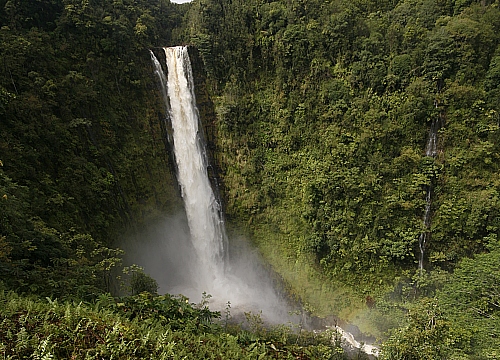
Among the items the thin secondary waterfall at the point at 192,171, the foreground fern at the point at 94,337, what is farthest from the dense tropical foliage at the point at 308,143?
the foreground fern at the point at 94,337

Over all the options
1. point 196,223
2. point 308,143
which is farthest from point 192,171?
point 308,143

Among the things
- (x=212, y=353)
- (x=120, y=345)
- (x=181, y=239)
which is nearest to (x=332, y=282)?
(x=181, y=239)

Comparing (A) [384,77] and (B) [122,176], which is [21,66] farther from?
(A) [384,77]

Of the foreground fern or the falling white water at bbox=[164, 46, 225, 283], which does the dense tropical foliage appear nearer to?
the falling white water at bbox=[164, 46, 225, 283]

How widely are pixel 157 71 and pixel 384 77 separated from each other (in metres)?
11.2

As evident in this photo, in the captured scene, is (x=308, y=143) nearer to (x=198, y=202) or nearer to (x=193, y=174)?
(x=193, y=174)

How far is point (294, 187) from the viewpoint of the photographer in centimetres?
1495

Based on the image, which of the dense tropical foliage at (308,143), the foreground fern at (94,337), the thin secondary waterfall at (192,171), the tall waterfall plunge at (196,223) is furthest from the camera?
the thin secondary waterfall at (192,171)

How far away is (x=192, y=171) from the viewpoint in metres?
15.8

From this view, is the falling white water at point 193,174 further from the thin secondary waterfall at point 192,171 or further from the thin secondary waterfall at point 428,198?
the thin secondary waterfall at point 428,198

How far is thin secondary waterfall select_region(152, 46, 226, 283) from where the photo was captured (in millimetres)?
15711

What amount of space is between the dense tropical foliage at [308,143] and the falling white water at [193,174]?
0.83 m

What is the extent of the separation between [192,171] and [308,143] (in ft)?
20.3

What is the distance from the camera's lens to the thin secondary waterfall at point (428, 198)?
11.9 metres
